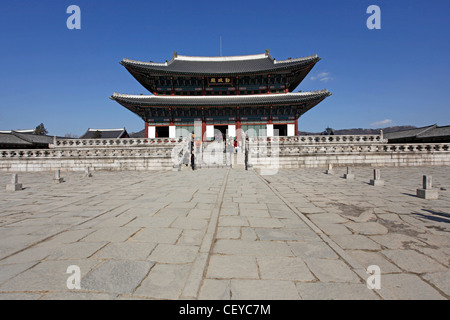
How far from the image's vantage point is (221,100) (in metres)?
20.8

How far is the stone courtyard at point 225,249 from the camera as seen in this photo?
166cm

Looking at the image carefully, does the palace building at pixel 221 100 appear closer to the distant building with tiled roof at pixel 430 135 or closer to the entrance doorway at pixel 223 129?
the entrance doorway at pixel 223 129

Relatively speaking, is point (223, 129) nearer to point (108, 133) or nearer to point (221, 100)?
point (221, 100)

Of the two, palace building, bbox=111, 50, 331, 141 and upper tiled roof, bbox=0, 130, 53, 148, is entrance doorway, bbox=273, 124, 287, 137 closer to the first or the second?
palace building, bbox=111, 50, 331, 141

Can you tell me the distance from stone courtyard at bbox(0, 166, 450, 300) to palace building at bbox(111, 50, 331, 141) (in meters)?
17.1

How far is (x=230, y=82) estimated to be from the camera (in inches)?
880

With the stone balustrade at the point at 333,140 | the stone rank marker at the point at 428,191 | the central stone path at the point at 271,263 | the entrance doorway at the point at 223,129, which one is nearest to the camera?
the central stone path at the point at 271,263

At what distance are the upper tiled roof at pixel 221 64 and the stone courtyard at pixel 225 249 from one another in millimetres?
19603

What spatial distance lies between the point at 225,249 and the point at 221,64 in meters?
27.4

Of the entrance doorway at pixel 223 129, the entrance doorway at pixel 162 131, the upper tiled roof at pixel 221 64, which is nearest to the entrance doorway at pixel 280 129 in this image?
the entrance doorway at pixel 223 129

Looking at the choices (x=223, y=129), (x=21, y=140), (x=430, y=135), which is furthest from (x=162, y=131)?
(x=430, y=135)

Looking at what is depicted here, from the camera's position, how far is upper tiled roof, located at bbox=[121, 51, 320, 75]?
67.5 feet

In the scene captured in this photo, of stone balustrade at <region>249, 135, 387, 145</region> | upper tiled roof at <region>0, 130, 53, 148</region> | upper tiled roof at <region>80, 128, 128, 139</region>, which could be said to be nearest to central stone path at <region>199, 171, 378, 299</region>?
stone balustrade at <region>249, 135, 387, 145</region>
